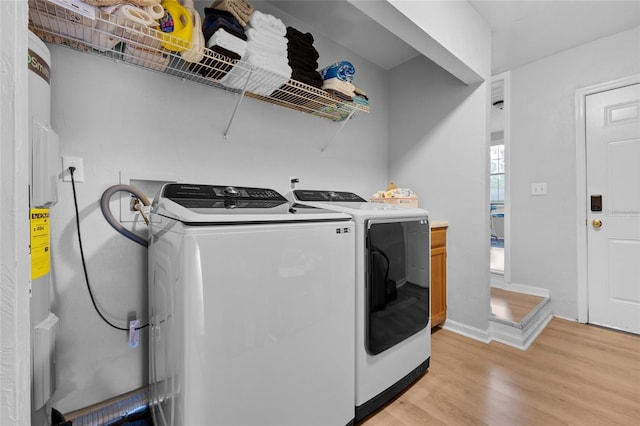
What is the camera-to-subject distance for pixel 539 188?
281 centimetres

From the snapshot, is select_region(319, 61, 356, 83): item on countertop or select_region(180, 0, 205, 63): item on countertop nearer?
select_region(180, 0, 205, 63): item on countertop

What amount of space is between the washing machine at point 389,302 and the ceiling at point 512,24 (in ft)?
4.74

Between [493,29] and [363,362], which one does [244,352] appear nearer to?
[363,362]

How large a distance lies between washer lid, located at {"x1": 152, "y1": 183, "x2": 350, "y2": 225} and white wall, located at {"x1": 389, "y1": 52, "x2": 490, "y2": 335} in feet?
4.70

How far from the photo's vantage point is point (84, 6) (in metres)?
0.99

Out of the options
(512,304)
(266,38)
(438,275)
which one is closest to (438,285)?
(438,275)

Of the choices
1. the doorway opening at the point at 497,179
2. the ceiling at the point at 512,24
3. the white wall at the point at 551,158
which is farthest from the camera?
the doorway opening at the point at 497,179

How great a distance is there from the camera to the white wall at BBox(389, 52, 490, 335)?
220 cm

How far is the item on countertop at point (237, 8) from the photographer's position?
52.2 inches

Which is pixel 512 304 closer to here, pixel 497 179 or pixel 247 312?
pixel 247 312

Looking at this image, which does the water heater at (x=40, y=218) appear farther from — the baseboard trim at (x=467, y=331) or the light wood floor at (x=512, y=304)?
the light wood floor at (x=512, y=304)

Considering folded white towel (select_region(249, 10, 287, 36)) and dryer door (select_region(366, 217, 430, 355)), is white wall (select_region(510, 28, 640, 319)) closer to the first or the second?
dryer door (select_region(366, 217, 430, 355))

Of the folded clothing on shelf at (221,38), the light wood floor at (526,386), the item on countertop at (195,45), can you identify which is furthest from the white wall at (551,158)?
the item on countertop at (195,45)
